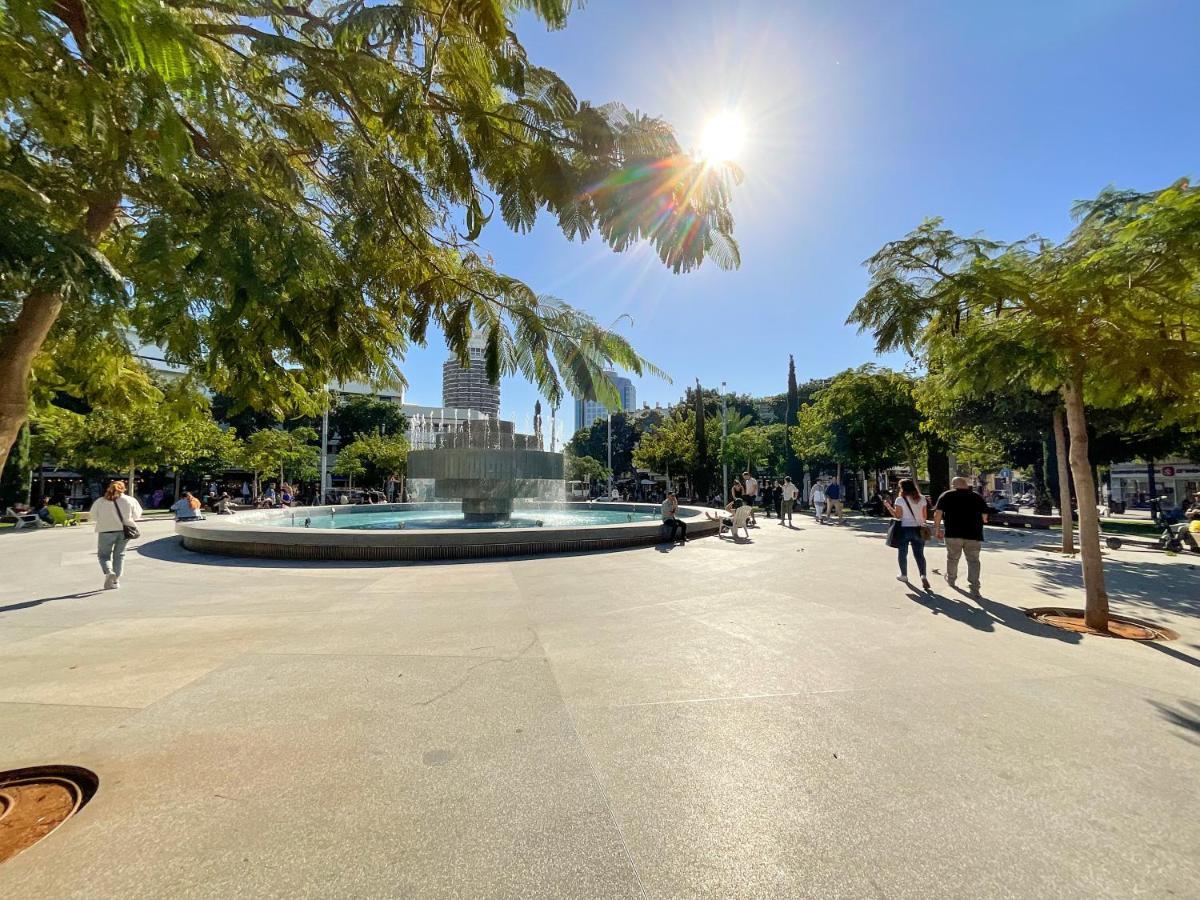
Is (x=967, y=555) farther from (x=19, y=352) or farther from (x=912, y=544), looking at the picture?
(x=19, y=352)

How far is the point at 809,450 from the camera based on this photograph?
30.0m

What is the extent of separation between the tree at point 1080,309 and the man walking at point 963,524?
1.58m

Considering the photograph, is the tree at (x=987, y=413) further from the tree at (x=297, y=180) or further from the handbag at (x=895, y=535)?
the tree at (x=297, y=180)

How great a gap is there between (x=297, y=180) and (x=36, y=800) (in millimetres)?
3676

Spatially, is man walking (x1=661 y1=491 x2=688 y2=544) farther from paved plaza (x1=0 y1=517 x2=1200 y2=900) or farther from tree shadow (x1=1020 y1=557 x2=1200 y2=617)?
tree shadow (x1=1020 y1=557 x2=1200 y2=617)

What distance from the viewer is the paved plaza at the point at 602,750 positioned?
2277 mm

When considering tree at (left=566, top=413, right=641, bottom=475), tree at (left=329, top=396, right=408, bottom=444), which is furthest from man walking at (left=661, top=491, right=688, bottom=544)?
tree at (left=566, top=413, right=641, bottom=475)

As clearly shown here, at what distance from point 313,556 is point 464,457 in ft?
22.1

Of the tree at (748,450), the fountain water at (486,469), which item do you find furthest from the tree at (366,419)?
the fountain water at (486,469)

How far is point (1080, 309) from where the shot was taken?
5871 millimetres

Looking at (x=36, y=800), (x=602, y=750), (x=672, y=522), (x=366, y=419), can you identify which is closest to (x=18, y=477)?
(x=366, y=419)

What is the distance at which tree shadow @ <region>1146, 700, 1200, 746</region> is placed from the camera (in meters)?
3.57

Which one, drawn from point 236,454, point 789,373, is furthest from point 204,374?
point 789,373

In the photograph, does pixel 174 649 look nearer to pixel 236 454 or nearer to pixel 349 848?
pixel 349 848
